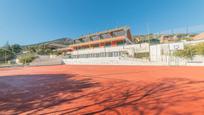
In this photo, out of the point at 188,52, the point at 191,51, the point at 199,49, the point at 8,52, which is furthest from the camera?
the point at 8,52

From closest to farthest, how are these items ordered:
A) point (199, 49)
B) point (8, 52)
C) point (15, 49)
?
1. point (199, 49)
2. point (8, 52)
3. point (15, 49)

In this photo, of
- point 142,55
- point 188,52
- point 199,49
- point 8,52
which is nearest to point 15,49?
point 8,52

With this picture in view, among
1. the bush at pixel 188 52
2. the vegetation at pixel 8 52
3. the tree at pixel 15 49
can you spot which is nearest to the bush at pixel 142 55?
the bush at pixel 188 52

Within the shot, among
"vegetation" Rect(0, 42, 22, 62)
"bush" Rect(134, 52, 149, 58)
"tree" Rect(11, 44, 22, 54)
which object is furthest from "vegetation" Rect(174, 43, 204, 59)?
"tree" Rect(11, 44, 22, 54)

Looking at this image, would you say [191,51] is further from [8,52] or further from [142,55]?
[8,52]

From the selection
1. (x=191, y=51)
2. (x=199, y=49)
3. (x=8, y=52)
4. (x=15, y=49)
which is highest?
(x=15, y=49)

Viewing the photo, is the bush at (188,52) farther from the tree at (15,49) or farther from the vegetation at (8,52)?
the tree at (15,49)

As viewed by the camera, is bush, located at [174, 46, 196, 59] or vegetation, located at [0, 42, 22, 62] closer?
bush, located at [174, 46, 196, 59]

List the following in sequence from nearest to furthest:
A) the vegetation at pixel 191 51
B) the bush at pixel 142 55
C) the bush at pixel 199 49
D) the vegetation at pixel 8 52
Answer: the bush at pixel 199 49 → the vegetation at pixel 191 51 → the bush at pixel 142 55 → the vegetation at pixel 8 52

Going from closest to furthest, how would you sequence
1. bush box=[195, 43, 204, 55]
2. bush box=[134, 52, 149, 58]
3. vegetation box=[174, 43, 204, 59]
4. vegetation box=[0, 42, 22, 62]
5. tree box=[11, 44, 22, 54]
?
bush box=[195, 43, 204, 55] → vegetation box=[174, 43, 204, 59] → bush box=[134, 52, 149, 58] → vegetation box=[0, 42, 22, 62] → tree box=[11, 44, 22, 54]

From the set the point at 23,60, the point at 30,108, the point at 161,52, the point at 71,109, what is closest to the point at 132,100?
the point at 71,109

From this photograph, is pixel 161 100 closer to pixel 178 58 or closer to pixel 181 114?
pixel 181 114

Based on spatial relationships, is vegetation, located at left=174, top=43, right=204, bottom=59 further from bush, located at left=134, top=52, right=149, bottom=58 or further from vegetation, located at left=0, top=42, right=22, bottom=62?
vegetation, located at left=0, top=42, right=22, bottom=62

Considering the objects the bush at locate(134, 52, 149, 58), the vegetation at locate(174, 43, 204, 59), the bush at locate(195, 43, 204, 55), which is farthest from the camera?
the bush at locate(134, 52, 149, 58)
